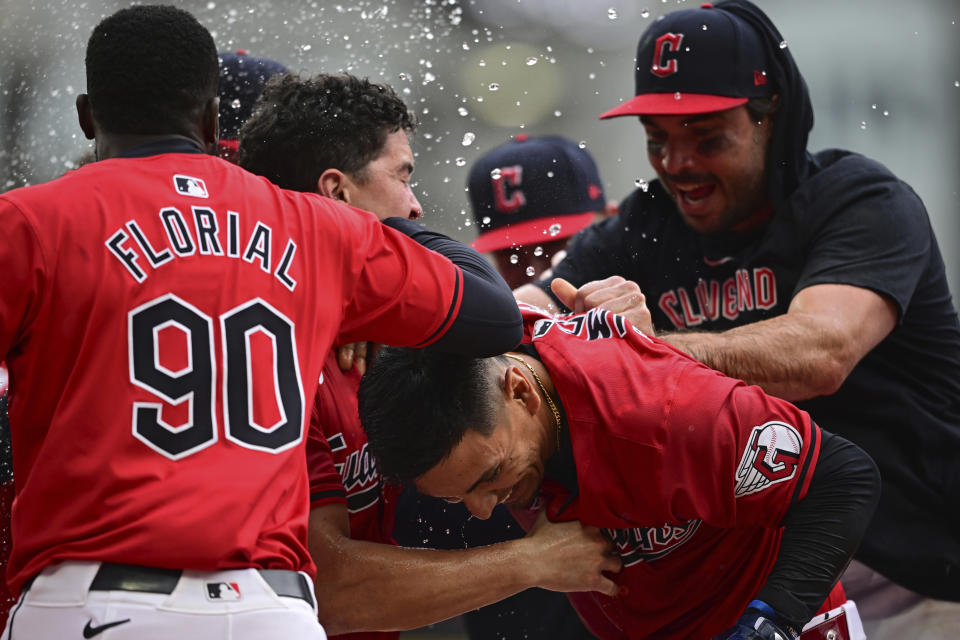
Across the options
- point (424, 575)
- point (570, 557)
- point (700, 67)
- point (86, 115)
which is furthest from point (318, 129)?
point (700, 67)

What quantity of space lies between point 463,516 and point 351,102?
1.32 metres

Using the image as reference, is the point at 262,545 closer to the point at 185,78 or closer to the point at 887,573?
the point at 185,78

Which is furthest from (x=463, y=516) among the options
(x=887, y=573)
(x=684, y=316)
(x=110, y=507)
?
(x=110, y=507)

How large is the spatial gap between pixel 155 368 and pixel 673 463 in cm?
125

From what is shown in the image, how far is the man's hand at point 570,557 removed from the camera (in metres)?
2.96

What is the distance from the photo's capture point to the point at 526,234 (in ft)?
18.5

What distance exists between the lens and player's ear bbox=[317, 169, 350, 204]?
3.23 metres

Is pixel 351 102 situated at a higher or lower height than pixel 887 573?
higher

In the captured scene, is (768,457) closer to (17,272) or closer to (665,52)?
(17,272)

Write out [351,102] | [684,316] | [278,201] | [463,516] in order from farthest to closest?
A: [684,316]
[463,516]
[351,102]
[278,201]

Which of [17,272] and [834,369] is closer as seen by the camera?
[17,272]

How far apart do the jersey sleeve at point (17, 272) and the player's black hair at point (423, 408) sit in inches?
38.0

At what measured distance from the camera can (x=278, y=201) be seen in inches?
94.1

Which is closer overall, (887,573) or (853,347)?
(853,347)
